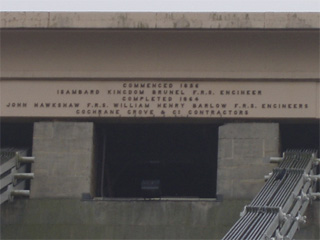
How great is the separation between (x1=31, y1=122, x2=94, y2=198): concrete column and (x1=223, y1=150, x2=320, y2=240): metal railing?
12.2ft

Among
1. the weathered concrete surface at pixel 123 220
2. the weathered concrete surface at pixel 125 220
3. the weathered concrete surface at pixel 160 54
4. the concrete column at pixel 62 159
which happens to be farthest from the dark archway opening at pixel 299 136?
the concrete column at pixel 62 159

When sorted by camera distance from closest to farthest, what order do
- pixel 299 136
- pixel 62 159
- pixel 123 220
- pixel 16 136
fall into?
pixel 123 220
pixel 62 159
pixel 299 136
pixel 16 136

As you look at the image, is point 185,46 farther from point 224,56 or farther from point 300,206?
point 300,206

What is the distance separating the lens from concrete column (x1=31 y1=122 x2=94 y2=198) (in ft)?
78.3

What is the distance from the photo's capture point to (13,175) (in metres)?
23.8

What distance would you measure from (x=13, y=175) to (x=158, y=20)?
4.33 meters

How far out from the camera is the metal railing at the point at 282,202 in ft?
62.0

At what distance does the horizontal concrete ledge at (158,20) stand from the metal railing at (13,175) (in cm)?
271

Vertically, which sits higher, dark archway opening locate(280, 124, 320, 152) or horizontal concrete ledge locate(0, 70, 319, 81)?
horizontal concrete ledge locate(0, 70, 319, 81)

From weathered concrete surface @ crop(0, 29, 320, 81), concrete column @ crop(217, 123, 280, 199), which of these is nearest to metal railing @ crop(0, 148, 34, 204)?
weathered concrete surface @ crop(0, 29, 320, 81)

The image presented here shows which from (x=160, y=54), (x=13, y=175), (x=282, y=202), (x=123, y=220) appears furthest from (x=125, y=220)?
(x=282, y=202)

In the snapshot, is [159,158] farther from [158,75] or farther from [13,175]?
[13,175]

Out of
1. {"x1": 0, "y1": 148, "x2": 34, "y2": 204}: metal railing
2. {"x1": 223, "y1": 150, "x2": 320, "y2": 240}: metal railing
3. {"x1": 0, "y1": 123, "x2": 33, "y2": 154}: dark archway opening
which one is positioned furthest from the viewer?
{"x1": 0, "y1": 123, "x2": 33, "y2": 154}: dark archway opening

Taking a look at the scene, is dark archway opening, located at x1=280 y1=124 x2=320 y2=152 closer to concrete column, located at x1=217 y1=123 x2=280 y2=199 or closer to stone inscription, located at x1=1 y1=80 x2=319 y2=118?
stone inscription, located at x1=1 y1=80 x2=319 y2=118
